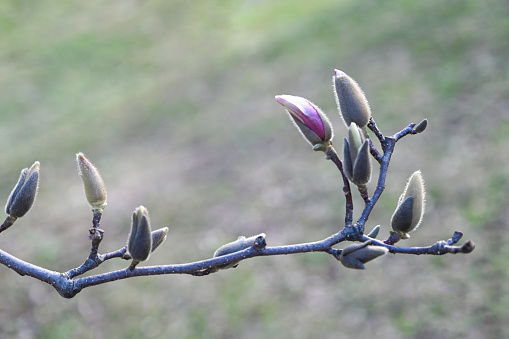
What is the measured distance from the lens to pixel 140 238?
1.11 meters

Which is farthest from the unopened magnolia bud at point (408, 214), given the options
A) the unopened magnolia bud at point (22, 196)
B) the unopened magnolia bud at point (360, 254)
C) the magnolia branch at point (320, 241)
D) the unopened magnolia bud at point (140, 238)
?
the unopened magnolia bud at point (22, 196)

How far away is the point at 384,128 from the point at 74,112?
593 cm

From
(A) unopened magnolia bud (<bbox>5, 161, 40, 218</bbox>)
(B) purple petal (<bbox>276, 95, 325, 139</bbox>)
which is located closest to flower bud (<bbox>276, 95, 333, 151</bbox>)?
(B) purple petal (<bbox>276, 95, 325, 139</bbox>)

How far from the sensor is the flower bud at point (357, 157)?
1128 mm

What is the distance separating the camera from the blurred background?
4570 millimetres

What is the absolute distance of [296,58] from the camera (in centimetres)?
941

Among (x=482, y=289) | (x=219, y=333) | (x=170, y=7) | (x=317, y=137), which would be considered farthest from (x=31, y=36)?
(x=317, y=137)

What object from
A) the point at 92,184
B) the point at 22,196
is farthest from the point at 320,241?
the point at 22,196

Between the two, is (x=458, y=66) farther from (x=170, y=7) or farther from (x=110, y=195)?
(x=170, y=7)

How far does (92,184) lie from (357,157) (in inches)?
21.8

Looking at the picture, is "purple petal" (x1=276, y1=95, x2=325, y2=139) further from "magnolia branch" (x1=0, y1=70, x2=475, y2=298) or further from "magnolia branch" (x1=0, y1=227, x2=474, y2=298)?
"magnolia branch" (x1=0, y1=227, x2=474, y2=298)

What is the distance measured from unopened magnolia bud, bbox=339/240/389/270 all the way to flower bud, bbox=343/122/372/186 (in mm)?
143

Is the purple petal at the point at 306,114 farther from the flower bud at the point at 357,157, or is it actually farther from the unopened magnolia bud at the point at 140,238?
the unopened magnolia bud at the point at 140,238

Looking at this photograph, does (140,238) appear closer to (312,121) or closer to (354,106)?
(312,121)
